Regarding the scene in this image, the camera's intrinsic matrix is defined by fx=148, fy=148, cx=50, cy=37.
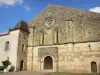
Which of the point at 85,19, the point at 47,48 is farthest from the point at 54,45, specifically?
the point at 85,19

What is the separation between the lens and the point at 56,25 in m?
24.9

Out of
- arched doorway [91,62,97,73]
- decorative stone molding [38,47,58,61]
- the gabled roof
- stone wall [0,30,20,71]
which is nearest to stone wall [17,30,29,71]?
stone wall [0,30,20,71]

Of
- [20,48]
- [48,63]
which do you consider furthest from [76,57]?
[20,48]

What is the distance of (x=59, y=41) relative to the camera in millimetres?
23906

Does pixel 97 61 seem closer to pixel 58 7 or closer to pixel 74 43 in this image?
pixel 74 43

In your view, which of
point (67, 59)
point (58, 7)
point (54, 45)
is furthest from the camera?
point (58, 7)

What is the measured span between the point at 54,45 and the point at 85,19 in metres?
6.40

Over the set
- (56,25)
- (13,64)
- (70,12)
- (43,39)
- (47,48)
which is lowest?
(13,64)

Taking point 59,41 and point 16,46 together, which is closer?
point 59,41

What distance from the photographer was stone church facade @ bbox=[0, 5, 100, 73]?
2152 cm

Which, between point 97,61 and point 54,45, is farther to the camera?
point 54,45

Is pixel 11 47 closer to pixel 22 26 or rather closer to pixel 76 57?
pixel 22 26

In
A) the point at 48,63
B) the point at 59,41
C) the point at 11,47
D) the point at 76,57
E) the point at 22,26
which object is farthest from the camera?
the point at 22,26

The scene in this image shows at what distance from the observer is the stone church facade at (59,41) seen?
847 inches
